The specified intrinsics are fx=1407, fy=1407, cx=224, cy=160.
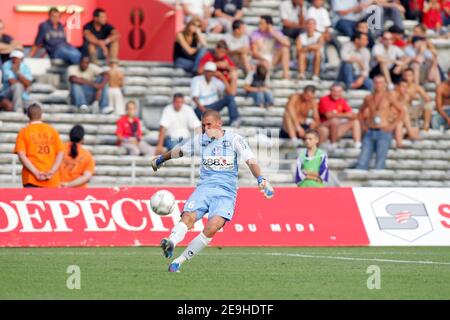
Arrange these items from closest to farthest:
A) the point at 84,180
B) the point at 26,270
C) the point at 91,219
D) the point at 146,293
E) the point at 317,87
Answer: the point at 146,293, the point at 26,270, the point at 91,219, the point at 84,180, the point at 317,87

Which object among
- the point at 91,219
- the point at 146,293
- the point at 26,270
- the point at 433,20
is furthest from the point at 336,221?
the point at 433,20

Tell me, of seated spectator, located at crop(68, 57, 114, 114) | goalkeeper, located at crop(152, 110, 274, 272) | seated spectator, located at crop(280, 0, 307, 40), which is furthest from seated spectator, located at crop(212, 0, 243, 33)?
goalkeeper, located at crop(152, 110, 274, 272)

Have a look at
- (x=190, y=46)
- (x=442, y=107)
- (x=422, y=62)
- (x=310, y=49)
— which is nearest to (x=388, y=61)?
(x=422, y=62)

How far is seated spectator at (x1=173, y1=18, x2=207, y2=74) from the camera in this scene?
28.7 metres

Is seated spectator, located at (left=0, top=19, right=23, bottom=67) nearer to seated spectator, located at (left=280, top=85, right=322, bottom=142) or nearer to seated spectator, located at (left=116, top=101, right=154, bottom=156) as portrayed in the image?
seated spectator, located at (left=116, top=101, right=154, bottom=156)

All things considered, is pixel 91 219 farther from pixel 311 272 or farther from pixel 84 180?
pixel 311 272

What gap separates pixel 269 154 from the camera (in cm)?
2736

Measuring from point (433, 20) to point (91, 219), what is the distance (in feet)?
44.5

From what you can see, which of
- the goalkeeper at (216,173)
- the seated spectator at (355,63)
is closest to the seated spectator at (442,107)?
the seated spectator at (355,63)

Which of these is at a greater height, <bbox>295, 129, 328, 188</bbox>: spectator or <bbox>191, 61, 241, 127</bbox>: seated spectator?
<bbox>191, 61, 241, 127</bbox>: seated spectator

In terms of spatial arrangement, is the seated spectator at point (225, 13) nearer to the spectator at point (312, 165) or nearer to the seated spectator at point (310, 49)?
the seated spectator at point (310, 49)

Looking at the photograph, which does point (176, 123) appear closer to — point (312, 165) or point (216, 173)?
point (312, 165)

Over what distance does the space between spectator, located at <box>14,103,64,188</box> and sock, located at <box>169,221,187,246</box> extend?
595 cm

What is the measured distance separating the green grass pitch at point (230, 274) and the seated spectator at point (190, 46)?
27.5ft
